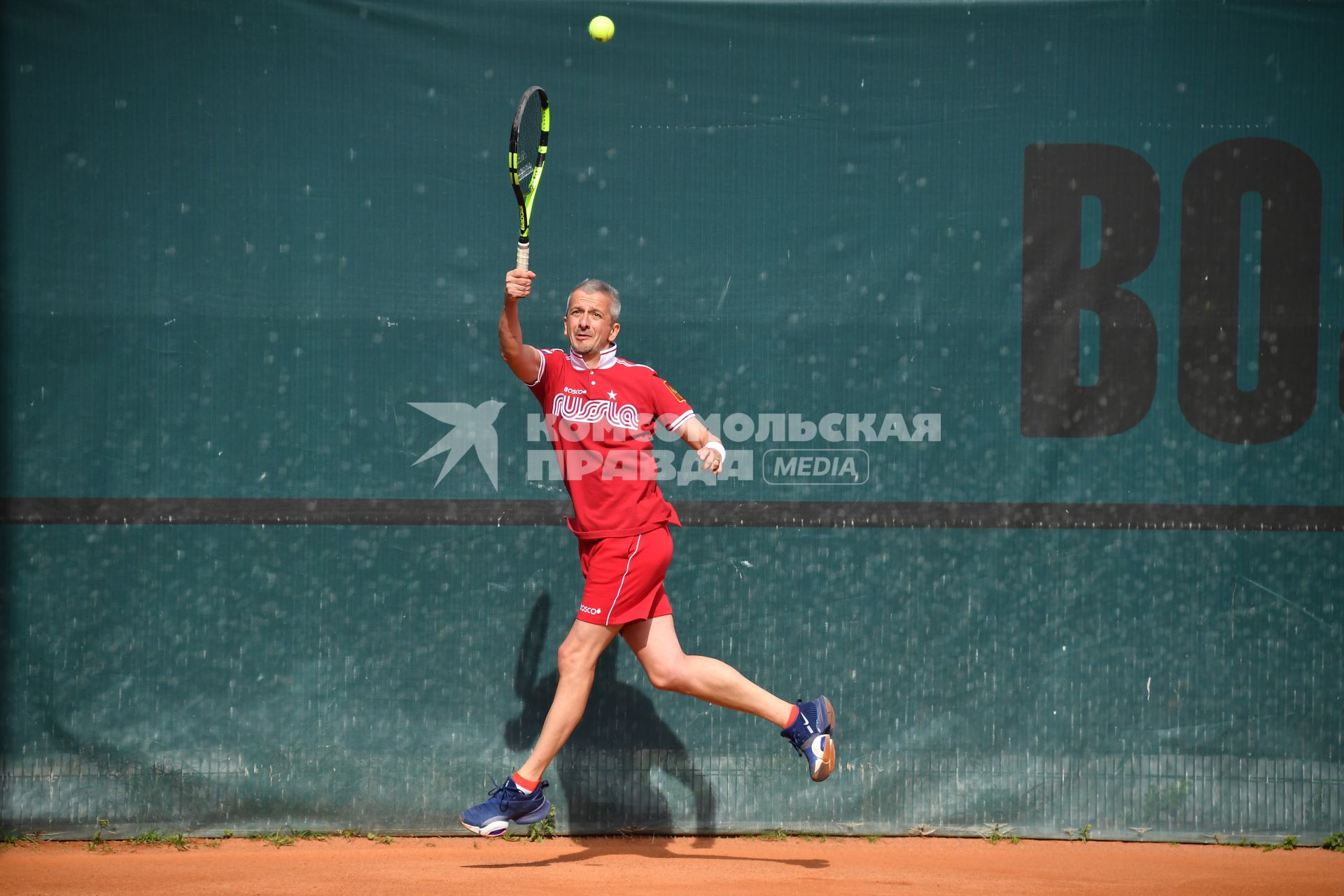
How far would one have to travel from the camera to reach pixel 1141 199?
397 centimetres

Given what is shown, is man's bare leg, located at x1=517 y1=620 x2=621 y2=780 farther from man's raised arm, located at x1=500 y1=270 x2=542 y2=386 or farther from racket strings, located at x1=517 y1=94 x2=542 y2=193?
racket strings, located at x1=517 y1=94 x2=542 y2=193

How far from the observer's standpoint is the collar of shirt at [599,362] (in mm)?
3607

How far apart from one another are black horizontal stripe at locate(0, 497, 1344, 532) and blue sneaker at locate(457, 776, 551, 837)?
0.93m

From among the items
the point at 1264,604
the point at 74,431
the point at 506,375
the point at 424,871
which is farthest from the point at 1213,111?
the point at 74,431

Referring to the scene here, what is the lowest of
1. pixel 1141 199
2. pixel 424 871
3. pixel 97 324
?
pixel 424 871

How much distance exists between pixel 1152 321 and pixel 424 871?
9.51 feet

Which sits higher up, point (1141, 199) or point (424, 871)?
point (1141, 199)

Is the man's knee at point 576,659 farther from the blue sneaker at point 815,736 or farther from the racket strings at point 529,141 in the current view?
the racket strings at point 529,141

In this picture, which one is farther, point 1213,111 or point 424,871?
point 1213,111

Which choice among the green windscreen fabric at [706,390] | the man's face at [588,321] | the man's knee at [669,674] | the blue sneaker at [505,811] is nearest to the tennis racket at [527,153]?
the green windscreen fabric at [706,390]

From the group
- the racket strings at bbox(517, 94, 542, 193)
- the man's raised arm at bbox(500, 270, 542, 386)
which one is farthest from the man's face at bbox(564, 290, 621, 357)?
the racket strings at bbox(517, 94, 542, 193)

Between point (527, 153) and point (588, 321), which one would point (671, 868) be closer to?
point (588, 321)

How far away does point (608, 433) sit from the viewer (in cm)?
354

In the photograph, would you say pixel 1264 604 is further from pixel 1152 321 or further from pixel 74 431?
pixel 74 431
